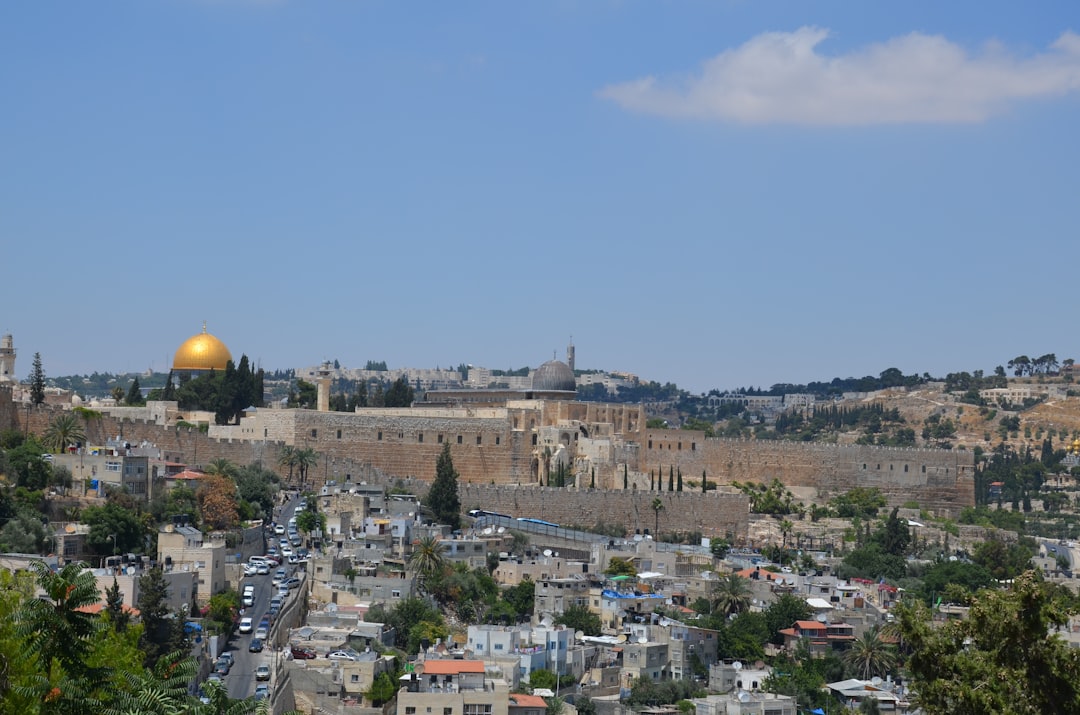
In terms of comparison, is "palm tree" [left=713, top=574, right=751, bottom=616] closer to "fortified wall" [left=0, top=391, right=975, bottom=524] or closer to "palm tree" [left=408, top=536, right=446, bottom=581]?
"palm tree" [left=408, top=536, right=446, bottom=581]

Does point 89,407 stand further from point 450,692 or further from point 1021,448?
point 1021,448

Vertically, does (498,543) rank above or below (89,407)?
below

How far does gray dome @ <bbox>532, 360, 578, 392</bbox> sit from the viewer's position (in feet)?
179

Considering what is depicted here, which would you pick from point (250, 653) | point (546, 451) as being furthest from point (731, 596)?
point (250, 653)

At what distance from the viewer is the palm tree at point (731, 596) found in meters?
39.8

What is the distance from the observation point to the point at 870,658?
1467 inches

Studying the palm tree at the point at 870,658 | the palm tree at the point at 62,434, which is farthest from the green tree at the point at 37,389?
the palm tree at the point at 870,658

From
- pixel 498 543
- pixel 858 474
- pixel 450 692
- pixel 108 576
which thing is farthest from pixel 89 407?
pixel 858 474

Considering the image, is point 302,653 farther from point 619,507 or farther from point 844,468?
point 844,468

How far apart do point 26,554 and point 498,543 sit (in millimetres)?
11885

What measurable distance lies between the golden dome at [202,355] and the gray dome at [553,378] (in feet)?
29.4

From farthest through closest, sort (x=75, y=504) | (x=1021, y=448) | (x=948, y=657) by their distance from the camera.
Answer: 1. (x=1021, y=448)
2. (x=75, y=504)
3. (x=948, y=657)

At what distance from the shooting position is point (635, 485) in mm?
49688

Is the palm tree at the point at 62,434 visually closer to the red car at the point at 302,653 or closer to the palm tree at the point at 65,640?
the red car at the point at 302,653
